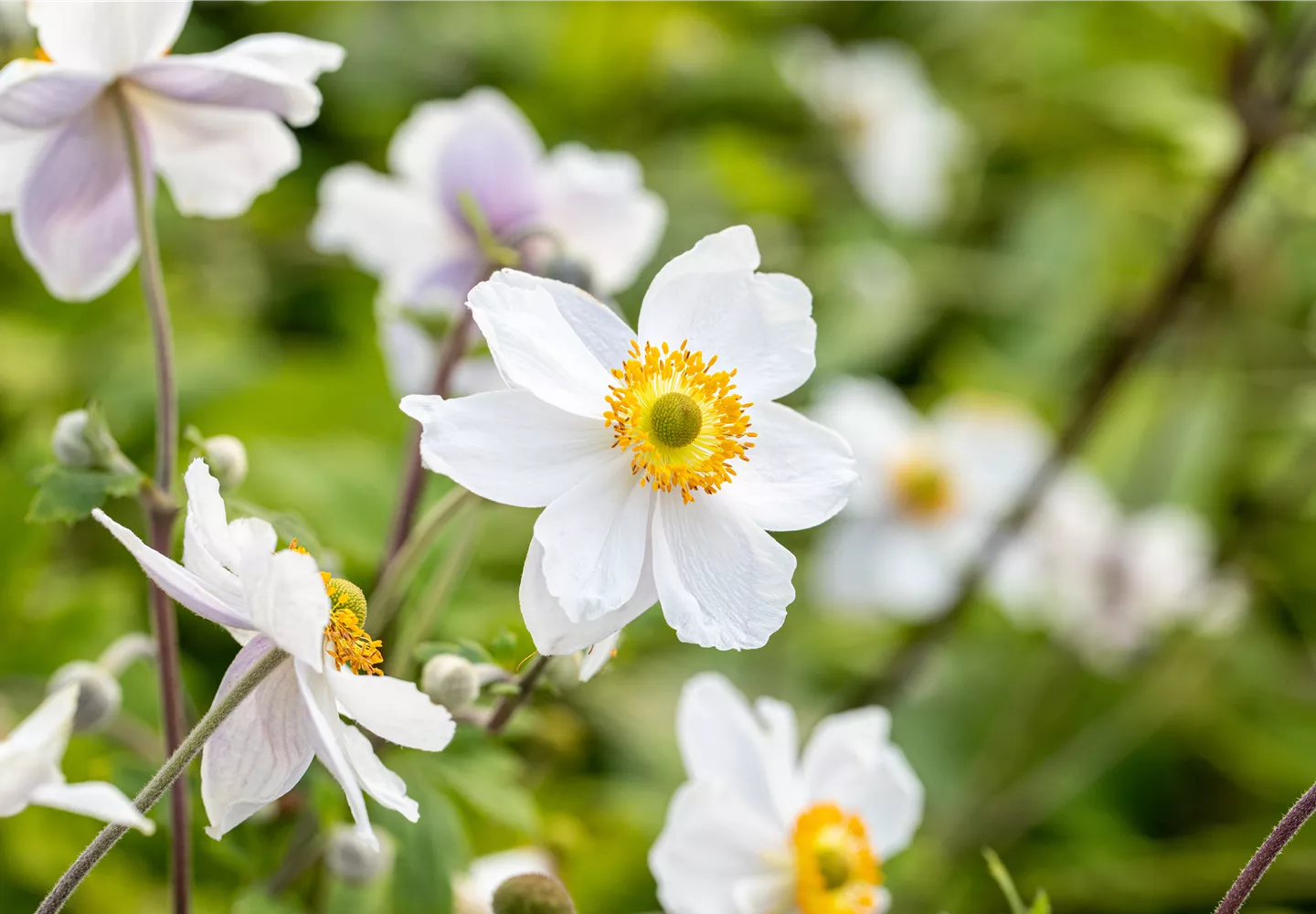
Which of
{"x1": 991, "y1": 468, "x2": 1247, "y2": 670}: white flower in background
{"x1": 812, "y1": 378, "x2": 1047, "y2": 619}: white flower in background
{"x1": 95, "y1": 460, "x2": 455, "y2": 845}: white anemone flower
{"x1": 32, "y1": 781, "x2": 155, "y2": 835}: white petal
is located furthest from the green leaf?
{"x1": 991, "y1": 468, "x2": 1247, "y2": 670}: white flower in background

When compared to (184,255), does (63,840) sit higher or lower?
lower

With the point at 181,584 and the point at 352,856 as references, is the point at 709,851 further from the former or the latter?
the point at 181,584

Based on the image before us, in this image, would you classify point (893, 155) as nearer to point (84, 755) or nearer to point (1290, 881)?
point (1290, 881)

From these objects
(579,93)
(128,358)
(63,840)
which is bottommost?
(63,840)

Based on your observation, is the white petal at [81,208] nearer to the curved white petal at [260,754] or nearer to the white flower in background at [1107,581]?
the curved white petal at [260,754]

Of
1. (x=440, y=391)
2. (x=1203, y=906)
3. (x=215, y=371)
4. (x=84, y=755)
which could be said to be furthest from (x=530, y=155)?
(x=1203, y=906)

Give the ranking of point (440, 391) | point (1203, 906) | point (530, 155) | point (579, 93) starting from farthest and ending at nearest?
point (579, 93) < point (1203, 906) < point (530, 155) < point (440, 391)

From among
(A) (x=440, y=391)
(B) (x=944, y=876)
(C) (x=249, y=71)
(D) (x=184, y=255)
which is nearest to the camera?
(C) (x=249, y=71)

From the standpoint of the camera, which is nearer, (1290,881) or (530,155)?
(530,155)

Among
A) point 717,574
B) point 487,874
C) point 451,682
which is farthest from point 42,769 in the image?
point 487,874
